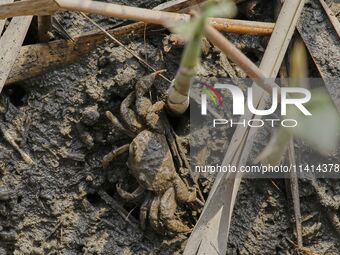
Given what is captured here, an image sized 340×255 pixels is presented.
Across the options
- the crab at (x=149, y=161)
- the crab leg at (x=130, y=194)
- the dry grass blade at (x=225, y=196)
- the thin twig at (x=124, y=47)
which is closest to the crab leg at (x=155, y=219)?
the crab at (x=149, y=161)

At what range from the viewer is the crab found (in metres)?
3.05

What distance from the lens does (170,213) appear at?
3.04m

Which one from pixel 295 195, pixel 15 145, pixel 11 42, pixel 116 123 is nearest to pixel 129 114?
pixel 116 123

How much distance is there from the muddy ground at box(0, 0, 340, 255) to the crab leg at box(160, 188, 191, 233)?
6cm

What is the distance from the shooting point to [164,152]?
3.18 metres

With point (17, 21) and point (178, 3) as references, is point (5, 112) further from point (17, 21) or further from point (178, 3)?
point (178, 3)

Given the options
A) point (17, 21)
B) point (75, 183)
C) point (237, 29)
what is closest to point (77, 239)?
point (75, 183)

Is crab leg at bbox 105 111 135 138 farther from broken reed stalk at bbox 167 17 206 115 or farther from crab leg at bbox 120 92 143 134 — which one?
broken reed stalk at bbox 167 17 206 115

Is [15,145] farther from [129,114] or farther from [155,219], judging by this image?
[155,219]

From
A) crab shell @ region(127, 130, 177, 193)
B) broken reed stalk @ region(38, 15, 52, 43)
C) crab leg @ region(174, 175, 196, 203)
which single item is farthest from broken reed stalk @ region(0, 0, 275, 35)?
crab leg @ region(174, 175, 196, 203)

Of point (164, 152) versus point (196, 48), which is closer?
point (196, 48)

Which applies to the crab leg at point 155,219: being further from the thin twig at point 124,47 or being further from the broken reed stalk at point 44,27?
the broken reed stalk at point 44,27

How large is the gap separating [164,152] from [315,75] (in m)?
0.95

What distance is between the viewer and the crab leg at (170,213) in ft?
9.81
